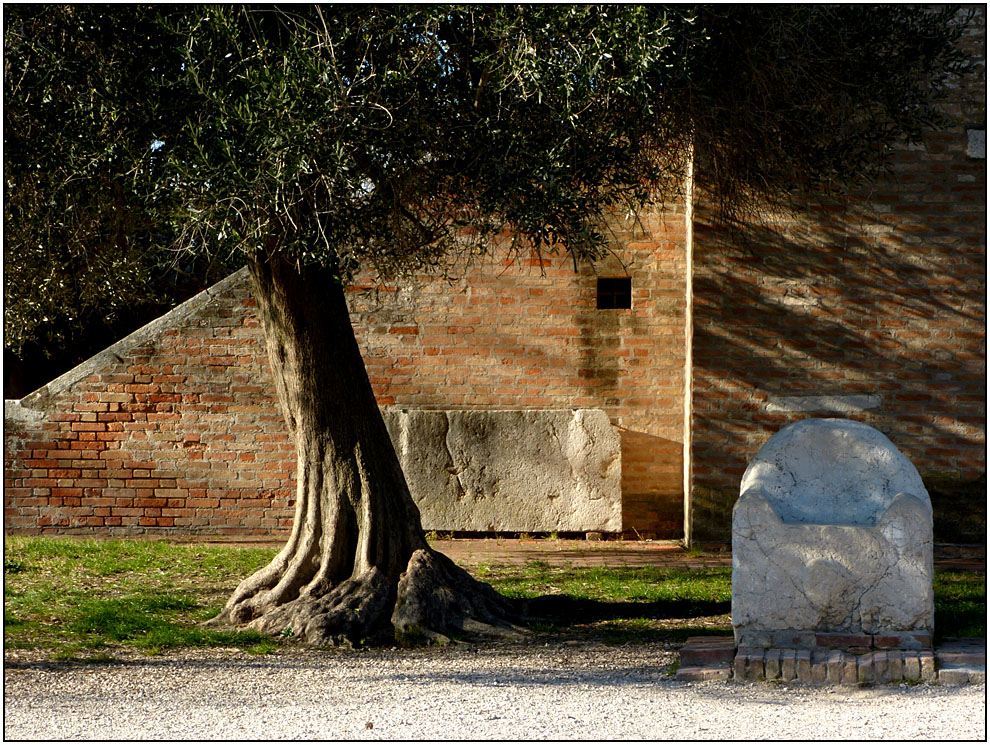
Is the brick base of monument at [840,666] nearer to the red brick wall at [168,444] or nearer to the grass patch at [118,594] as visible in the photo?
the grass patch at [118,594]

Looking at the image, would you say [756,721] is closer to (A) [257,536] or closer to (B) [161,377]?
(A) [257,536]

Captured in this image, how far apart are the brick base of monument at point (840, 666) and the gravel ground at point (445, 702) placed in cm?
9

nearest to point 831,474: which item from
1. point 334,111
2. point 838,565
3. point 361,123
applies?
point 838,565

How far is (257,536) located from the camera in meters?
10.1

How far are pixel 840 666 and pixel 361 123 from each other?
3.66 metres

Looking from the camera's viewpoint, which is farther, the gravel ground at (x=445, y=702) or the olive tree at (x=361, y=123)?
the olive tree at (x=361, y=123)

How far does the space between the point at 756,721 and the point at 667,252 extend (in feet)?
20.8

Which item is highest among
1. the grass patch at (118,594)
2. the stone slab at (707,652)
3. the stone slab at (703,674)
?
the stone slab at (707,652)

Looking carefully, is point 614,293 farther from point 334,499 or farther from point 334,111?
point 334,111

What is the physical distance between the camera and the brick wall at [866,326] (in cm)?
916

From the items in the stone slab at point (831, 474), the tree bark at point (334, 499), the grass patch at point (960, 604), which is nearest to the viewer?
the stone slab at point (831, 474)

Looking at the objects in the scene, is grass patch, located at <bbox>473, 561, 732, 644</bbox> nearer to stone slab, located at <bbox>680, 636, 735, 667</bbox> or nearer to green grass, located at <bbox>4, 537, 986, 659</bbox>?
green grass, located at <bbox>4, 537, 986, 659</bbox>

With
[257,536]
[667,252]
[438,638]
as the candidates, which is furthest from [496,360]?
Answer: [438,638]

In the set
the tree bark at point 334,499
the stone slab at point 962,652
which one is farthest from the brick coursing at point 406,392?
the stone slab at point 962,652
